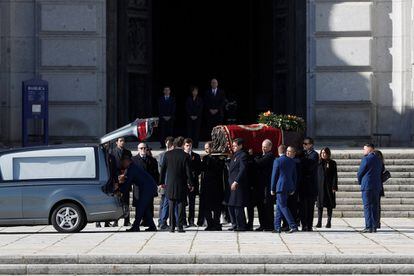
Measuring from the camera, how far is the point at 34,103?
3366cm

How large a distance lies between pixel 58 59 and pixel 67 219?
1129 centimetres

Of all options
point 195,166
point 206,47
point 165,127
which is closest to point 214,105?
point 165,127

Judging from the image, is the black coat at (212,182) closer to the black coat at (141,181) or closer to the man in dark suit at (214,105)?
the black coat at (141,181)

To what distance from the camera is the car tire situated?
24656mm

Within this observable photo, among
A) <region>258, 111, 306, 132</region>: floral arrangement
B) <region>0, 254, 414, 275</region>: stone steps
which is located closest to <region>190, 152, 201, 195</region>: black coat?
<region>258, 111, 306, 132</region>: floral arrangement

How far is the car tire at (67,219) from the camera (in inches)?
971

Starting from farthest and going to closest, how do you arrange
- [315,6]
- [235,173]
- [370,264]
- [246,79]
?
1. [246,79]
2. [315,6]
3. [235,173]
4. [370,264]

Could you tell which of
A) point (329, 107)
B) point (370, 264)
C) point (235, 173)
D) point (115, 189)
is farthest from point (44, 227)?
point (329, 107)

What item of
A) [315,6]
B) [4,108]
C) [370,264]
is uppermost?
[315,6]

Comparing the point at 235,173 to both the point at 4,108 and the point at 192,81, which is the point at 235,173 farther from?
the point at 192,81

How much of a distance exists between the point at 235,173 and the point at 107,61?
1157 centimetres

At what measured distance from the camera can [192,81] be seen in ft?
141

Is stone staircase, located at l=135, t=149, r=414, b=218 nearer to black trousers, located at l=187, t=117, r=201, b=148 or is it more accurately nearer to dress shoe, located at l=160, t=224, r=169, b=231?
dress shoe, located at l=160, t=224, r=169, b=231

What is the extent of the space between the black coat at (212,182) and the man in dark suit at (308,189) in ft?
4.85
